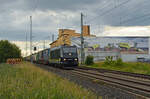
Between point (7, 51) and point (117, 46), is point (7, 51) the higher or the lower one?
the lower one

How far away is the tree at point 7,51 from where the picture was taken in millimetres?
62719

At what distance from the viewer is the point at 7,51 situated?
64.2 metres

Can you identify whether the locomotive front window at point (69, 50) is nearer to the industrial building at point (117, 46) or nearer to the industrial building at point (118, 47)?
the industrial building at point (117, 46)

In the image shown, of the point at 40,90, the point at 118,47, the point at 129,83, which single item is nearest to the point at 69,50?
the point at 129,83

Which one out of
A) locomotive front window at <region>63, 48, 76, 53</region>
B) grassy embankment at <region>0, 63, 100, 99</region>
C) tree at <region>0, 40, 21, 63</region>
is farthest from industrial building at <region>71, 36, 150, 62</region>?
grassy embankment at <region>0, 63, 100, 99</region>

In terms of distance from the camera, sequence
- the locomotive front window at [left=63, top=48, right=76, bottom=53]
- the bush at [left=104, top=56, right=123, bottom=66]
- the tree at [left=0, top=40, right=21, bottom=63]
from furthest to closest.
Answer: the tree at [left=0, top=40, right=21, bottom=63], the bush at [left=104, top=56, right=123, bottom=66], the locomotive front window at [left=63, top=48, right=76, bottom=53]

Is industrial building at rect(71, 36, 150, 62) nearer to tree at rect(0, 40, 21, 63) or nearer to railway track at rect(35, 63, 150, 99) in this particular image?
tree at rect(0, 40, 21, 63)

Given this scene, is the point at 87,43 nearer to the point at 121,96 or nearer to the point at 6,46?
the point at 6,46

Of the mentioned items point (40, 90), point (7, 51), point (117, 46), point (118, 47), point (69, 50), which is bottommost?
point (40, 90)

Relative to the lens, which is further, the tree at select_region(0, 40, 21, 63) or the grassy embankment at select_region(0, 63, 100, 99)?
the tree at select_region(0, 40, 21, 63)

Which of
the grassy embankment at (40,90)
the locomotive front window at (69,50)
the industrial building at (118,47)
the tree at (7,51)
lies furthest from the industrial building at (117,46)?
the grassy embankment at (40,90)

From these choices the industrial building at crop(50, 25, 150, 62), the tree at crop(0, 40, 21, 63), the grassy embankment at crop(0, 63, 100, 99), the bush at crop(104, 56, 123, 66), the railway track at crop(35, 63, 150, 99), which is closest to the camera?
the grassy embankment at crop(0, 63, 100, 99)

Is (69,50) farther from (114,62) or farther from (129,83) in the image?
(129,83)

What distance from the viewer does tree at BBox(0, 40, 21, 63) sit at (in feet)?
206
